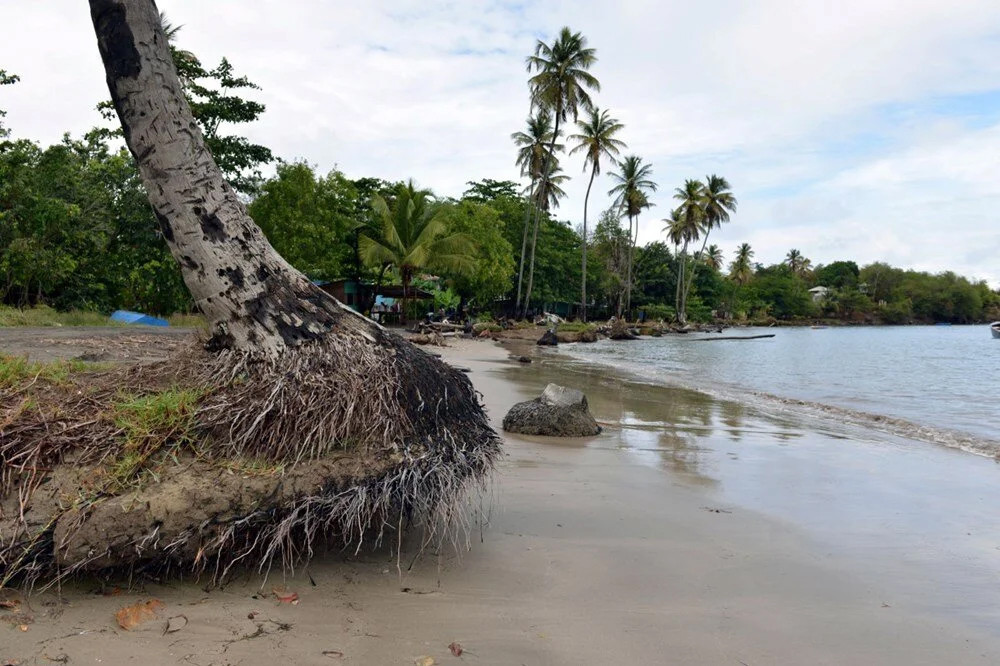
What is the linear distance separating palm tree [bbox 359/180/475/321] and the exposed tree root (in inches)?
1149

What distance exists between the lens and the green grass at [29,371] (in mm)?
3260

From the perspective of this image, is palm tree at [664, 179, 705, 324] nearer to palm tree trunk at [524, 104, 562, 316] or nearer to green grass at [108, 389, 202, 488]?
palm tree trunk at [524, 104, 562, 316]

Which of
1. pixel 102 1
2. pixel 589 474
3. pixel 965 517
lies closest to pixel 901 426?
pixel 965 517

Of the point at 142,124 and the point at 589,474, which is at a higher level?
the point at 142,124

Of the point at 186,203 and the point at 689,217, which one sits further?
the point at 689,217

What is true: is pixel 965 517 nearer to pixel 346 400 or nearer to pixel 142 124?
pixel 346 400

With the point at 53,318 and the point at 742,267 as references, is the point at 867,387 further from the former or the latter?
the point at 742,267

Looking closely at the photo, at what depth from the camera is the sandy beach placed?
2482 mm

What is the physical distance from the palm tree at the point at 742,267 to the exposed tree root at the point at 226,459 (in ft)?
304

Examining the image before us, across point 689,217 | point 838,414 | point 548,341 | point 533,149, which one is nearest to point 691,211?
point 689,217

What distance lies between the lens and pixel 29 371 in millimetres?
3418

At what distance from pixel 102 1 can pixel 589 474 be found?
14.9 ft

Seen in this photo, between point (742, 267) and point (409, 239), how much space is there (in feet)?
223

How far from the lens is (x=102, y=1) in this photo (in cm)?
331
